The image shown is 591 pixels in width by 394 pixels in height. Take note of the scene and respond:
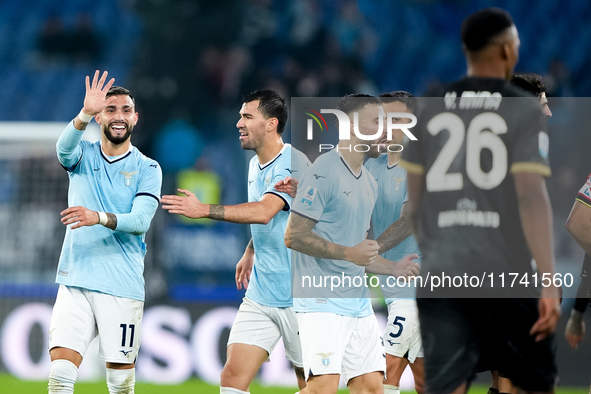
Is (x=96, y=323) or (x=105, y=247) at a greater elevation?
(x=105, y=247)

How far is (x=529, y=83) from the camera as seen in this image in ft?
15.4

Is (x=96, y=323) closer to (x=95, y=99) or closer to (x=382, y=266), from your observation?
(x=95, y=99)

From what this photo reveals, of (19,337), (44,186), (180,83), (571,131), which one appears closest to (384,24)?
(180,83)

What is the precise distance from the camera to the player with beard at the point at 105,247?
5141 millimetres

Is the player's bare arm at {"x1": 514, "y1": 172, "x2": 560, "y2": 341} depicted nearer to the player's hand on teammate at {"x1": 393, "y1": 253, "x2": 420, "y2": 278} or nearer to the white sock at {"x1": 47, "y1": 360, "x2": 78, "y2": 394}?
the player's hand on teammate at {"x1": 393, "y1": 253, "x2": 420, "y2": 278}

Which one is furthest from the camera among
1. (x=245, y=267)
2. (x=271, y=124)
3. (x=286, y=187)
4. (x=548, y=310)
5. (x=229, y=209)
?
(x=245, y=267)

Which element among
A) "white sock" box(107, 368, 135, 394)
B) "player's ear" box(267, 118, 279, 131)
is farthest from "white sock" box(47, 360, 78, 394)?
"player's ear" box(267, 118, 279, 131)

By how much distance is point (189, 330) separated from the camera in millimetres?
8625

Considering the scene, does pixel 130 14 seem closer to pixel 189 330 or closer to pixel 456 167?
pixel 189 330

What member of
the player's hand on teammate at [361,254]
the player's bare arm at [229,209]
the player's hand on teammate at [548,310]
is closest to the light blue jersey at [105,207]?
the player's bare arm at [229,209]

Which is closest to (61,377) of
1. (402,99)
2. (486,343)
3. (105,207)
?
(105,207)

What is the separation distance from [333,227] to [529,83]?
1400mm

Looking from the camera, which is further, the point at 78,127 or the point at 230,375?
the point at 78,127

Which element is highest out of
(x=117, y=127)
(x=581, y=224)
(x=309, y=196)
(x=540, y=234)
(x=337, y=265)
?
(x=117, y=127)
